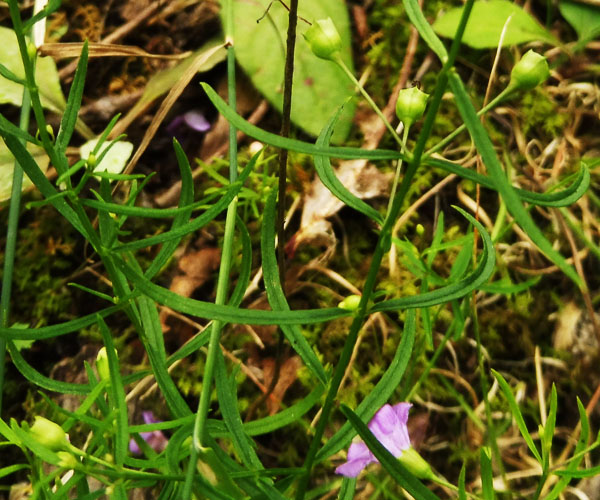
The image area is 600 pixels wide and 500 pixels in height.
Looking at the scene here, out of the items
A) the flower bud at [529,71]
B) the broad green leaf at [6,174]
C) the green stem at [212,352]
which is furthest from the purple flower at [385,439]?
the broad green leaf at [6,174]

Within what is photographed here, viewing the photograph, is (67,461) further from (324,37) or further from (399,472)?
(324,37)

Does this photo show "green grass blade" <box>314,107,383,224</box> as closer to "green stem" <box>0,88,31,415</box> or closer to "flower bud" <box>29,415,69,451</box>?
"flower bud" <box>29,415,69,451</box>

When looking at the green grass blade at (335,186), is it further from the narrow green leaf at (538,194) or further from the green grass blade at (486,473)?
the green grass blade at (486,473)

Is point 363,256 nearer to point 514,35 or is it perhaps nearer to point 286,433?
point 286,433

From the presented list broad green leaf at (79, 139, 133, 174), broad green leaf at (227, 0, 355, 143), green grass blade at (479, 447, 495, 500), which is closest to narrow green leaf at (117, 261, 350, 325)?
green grass blade at (479, 447, 495, 500)

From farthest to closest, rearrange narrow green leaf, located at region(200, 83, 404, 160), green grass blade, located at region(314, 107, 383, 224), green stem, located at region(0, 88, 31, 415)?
1. green stem, located at region(0, 88, 31, 415)
2. green grass blade, located at region(314, 107, 383, 224)
3. narrow green leaf, located at region(200, 83, 404, 160)

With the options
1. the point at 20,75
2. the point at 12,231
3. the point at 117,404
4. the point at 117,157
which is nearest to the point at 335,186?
the point at 117,404

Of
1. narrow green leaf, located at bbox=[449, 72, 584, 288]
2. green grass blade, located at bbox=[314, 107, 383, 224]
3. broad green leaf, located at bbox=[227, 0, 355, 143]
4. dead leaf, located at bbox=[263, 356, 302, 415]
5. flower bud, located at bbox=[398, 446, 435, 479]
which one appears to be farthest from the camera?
broad green leaf, located at bbox=[227, 0, 355, 143]
